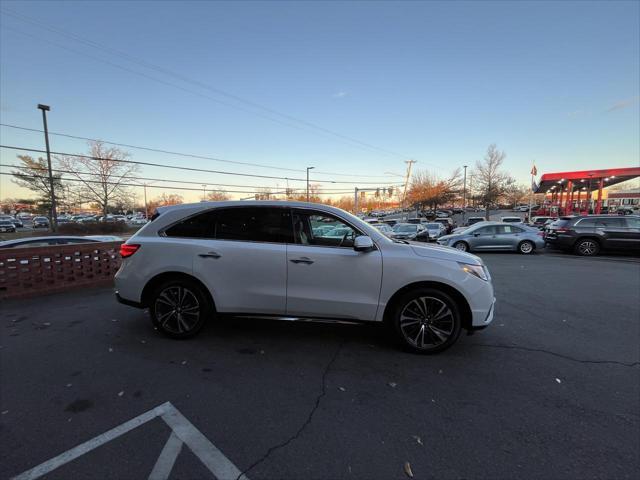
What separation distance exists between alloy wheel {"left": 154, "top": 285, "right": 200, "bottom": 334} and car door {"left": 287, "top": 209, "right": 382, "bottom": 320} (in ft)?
4.15

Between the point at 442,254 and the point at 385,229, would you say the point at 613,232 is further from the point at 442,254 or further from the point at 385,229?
the point at 442,254

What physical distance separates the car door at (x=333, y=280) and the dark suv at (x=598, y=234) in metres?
13.4

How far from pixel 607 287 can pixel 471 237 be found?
6981mm

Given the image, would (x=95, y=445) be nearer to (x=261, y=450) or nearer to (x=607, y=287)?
(x=261, y=450)

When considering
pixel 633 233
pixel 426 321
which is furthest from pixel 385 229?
pixel 426 321

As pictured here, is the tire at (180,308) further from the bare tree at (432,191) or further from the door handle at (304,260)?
the bare tree at (432,191)

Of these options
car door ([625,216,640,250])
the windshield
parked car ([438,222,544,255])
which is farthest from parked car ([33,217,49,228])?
car door ([625,216,640,250])

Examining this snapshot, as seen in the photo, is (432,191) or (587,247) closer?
(587,247)

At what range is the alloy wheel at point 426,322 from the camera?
3.52 metres

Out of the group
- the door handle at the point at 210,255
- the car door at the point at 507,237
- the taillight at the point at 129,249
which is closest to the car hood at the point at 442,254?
the door handle at the point at 210,255

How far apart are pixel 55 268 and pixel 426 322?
7.73 m

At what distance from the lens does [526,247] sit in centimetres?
1346

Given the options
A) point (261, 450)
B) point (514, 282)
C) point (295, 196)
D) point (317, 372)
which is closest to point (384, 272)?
point (317, 372)

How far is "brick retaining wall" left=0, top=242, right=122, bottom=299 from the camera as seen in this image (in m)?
6.21
